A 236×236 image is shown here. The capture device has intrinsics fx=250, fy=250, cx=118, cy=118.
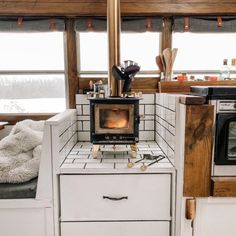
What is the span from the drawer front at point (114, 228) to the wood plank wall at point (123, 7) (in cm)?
184

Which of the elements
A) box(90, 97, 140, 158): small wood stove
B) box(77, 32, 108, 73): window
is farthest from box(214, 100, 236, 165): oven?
box(77, 32, 108, 73): window

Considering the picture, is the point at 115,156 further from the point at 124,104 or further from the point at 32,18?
the point at 32,18

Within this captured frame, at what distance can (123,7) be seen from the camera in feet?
7.78

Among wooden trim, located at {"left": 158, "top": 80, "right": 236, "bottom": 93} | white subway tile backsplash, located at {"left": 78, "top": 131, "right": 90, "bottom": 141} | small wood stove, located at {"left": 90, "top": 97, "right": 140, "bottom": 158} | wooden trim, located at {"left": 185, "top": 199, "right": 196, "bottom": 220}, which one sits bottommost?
wooden trim, located at {"left": 185, "top": 199, "right": 196, "bottom": 220}

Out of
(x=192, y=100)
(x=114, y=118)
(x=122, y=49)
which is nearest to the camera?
(x=192, y=100)

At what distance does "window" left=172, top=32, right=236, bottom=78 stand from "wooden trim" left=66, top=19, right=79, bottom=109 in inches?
40.1

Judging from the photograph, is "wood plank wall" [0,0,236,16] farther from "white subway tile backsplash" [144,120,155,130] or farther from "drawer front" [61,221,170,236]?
"drawer front" [61,221,170,236]

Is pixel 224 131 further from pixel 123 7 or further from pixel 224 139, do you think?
pixel 123 7

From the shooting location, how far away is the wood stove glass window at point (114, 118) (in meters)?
1.73

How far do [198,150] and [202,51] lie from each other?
59.3 inches

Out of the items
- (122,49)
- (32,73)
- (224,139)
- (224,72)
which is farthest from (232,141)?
(32,73)

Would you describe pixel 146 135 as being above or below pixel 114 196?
above

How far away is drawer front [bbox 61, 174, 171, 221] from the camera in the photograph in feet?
5.08

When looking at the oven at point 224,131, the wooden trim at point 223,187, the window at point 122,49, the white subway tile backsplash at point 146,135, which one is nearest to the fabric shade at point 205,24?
the window at point 122,49
